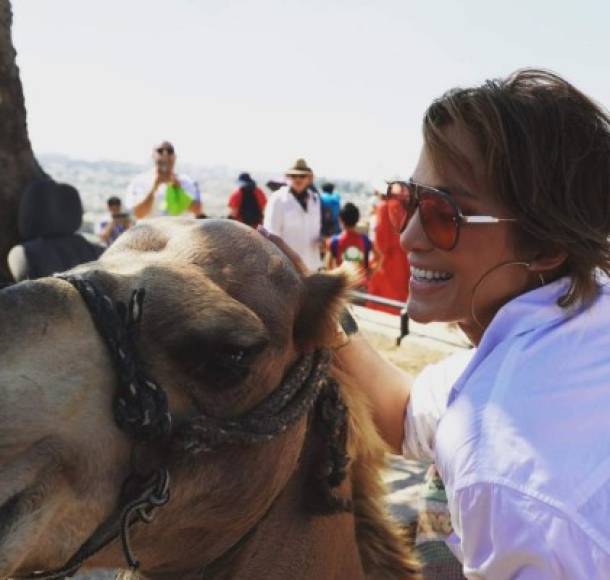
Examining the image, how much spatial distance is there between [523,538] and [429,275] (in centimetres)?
80

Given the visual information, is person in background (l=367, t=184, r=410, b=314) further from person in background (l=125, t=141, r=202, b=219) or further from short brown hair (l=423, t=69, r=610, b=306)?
short brown hair (l=423, t=69, r=610, b=306)

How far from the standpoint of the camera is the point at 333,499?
83.0 inches

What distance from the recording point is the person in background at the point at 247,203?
416 inches

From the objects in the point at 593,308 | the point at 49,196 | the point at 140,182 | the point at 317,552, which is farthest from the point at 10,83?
the point at 140,182

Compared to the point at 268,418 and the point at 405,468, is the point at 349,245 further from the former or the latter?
the point at 268,418

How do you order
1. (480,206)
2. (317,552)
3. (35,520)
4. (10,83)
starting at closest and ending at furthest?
(35,520) → (480,206) → (317,552) → (10,83)

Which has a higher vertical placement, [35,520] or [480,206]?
[480,206]

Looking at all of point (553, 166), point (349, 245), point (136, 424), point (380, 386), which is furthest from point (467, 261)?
point (349, 245)

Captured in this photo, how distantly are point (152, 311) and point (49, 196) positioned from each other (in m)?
2.76

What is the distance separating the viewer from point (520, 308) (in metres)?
1.79

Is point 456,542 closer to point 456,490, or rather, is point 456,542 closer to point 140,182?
point 456,490

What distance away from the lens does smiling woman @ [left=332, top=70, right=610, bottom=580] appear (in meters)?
1.48

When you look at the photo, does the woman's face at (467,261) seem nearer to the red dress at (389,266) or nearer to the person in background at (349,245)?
the red dress at (389,266)

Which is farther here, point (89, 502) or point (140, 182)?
point (140, 182)
